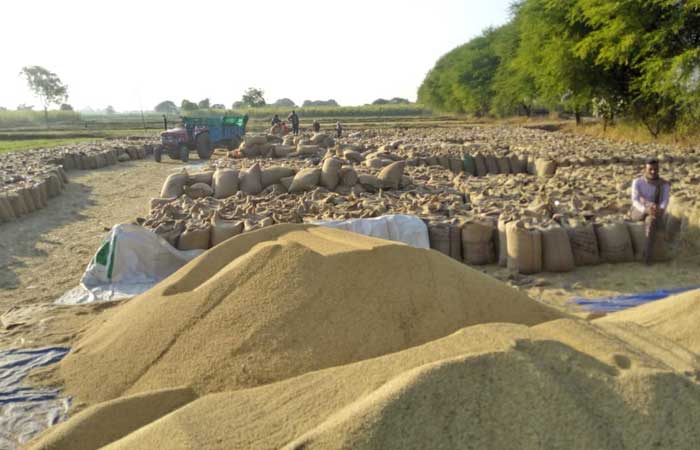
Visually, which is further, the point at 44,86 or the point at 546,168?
the point at 44,86

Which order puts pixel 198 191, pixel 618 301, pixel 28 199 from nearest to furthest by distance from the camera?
pixel 618 301 → pixel 198 191 → pixel 28 199

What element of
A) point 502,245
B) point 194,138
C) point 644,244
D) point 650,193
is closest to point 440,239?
point 502,245

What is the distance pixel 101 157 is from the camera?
603 inches

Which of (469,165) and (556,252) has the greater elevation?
(469,165)

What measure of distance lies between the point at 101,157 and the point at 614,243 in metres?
14.2

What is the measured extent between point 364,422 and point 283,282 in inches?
55.8

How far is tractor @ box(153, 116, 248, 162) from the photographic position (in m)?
15.7

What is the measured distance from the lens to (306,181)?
301 inches

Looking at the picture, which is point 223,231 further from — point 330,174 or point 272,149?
Answer: point 272,149

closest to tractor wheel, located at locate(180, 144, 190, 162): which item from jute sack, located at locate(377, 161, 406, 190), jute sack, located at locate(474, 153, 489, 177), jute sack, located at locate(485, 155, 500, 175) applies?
jute sack, located at locate(474, 153, 489, 177)

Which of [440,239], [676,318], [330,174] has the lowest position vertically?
[676,318]

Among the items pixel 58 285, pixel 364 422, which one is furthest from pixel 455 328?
pixel 58 285

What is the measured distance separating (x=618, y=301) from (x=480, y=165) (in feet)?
22.1

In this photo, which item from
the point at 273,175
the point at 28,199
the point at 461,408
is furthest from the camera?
the point at 28,199
